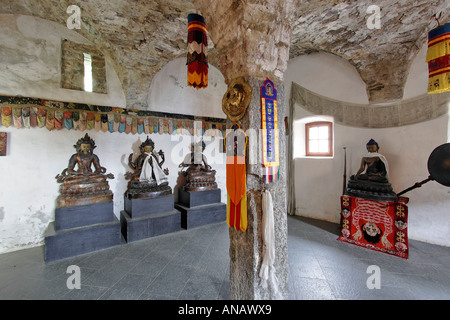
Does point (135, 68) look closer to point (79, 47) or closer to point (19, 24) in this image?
point (79, 47)

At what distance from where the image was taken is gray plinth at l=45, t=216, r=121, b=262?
2969mm

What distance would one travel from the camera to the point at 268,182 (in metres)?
1.88

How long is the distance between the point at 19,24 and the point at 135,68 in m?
1.97

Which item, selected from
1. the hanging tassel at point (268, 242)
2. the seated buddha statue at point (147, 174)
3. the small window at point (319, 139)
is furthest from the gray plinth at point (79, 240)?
the small window at point (319, 139)

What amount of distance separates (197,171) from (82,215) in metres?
2.46

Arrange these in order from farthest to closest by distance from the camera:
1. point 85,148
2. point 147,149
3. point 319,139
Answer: point 319,139 → point 147,149 → point 85,148

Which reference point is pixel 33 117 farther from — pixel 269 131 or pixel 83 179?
pixel 269 131

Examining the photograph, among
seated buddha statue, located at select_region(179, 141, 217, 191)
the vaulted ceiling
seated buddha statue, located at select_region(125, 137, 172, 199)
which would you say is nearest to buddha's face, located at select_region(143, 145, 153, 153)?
seated buddha statue, located at select_region(125, 137, 172, 199)

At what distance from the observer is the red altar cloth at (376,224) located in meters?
3.08

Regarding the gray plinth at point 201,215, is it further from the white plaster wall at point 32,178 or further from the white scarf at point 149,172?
the white plaster wall at point 32,178

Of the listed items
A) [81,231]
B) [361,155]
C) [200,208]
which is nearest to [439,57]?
[361,155]

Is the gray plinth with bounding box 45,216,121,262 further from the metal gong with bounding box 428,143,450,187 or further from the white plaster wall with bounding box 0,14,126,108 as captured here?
the metal gong with bounding box 428,143,450,187

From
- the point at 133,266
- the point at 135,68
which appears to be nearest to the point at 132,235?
the point at 133,266

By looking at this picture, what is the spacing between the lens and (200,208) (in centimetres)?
446
